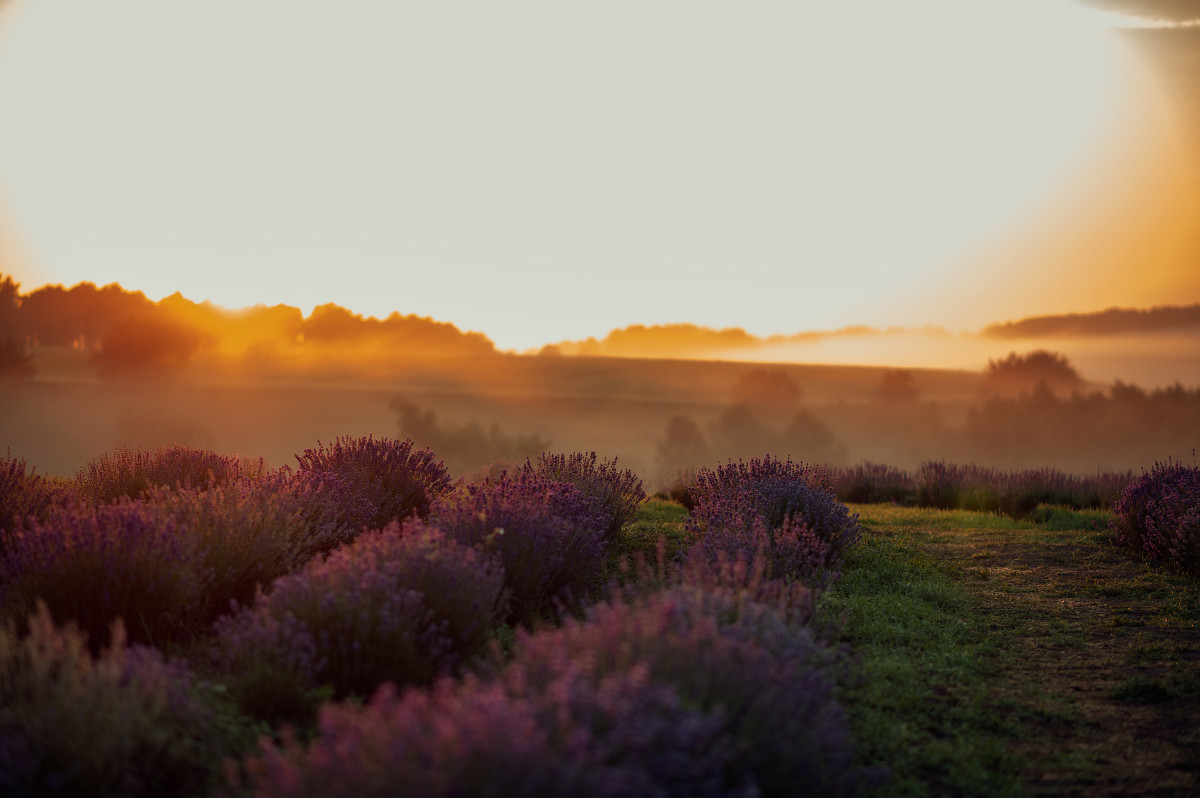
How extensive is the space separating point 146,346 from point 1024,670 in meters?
52.7

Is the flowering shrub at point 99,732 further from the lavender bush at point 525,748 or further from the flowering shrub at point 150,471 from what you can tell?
the flowering shrub at point 150,471

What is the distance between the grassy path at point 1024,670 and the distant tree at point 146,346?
50.0 meters

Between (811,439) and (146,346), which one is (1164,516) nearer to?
(811,439)

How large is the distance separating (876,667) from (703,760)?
246cm

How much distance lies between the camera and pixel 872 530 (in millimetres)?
8508

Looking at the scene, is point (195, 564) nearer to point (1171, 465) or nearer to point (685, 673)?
point (685, 673)

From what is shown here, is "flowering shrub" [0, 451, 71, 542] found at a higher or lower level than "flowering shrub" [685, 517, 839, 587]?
higher

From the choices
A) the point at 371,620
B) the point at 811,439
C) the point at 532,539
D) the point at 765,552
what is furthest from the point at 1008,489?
the point at 811,439

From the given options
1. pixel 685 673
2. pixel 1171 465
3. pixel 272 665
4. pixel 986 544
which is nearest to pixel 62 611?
pixel 272 665

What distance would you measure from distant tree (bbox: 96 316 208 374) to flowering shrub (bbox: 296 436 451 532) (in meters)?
46.8

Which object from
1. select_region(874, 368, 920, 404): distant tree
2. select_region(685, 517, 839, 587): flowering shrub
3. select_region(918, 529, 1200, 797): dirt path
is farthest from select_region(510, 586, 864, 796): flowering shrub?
select_region(874, 368, 920, 404): distant tree

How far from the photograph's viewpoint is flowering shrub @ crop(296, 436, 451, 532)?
664 cm

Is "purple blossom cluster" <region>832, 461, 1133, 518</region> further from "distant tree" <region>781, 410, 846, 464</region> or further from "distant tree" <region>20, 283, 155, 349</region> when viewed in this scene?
"distant tree" <region>20, 283, 155, 349</region>

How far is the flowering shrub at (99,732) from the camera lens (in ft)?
8.49
